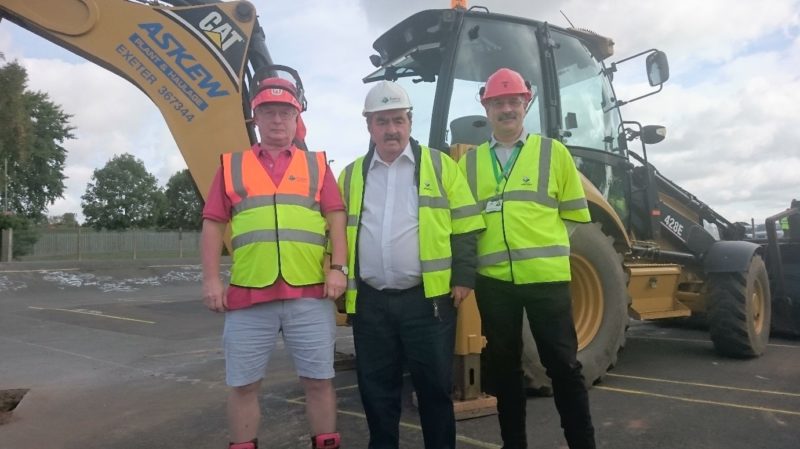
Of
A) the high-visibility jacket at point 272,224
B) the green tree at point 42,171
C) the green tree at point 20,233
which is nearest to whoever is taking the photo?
the high-visibility jacket at point 272,224

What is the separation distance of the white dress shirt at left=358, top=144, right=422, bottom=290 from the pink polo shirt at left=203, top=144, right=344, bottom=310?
0.17m

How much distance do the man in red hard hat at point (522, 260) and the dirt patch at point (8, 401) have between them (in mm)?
3648

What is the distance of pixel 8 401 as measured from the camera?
16.1ft

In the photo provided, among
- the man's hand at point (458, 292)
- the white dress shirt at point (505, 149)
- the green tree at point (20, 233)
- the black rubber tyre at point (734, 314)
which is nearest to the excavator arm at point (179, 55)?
the white dress shirt at point (505, 149)

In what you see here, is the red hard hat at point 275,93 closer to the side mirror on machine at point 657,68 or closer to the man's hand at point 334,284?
the man's hand at point 334,284

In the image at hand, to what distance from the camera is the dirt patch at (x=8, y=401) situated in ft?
15.1

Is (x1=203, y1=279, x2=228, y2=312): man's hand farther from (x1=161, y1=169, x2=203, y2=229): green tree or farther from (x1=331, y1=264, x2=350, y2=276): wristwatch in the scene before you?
(x1=161, y1=169, x2=203, y2=229): green tree

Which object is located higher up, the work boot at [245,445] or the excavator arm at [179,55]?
the excavator arm at [179,55]

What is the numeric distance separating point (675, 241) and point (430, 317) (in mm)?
4654

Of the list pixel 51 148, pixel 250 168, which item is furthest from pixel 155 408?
pixel 51 148

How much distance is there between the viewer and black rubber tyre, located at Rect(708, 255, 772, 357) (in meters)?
6.02

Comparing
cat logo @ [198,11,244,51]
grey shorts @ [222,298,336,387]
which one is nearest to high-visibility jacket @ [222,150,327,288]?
grey shorts @ [222,298,336,387]

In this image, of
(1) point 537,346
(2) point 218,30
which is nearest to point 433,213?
(1) point 537,346

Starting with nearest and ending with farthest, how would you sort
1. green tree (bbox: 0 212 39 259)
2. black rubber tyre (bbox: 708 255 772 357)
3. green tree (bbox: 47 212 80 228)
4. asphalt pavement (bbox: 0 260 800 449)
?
asphalt pavement (bbox: 0 260 800 449)
black rubber tyre (bbox: 708 255 772 357)
green tree (bbox: 0 212 39 259)
green tree (bbox: 47 212 80 228)
